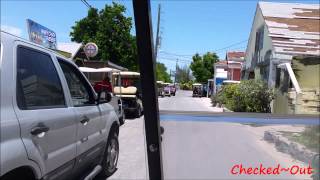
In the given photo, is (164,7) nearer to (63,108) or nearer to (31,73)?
(31,73)

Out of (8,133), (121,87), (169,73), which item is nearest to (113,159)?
(8,133)

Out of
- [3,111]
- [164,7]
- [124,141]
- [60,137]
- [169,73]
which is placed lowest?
[124,141]

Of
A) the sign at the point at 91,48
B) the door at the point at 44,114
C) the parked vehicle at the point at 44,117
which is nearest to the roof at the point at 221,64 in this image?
the parked vehicle at the point at 44,117

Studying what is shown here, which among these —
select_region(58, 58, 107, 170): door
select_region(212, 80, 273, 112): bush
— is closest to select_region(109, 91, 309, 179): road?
select_region(212, 80, 273, 112): bush

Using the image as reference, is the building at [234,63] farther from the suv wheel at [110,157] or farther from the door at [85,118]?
the suv wheel at [110,157]

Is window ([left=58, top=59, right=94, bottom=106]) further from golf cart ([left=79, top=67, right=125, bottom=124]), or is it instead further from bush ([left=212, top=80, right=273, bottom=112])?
bush ([left=212, top=80, right=273, bottom=112])

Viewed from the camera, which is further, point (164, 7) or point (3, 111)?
point (3, 111)

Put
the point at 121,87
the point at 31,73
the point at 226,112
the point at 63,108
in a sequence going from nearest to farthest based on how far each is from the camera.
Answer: the point at 226,112, the point at 31,73, the point at 63,108, the point at 121,87
